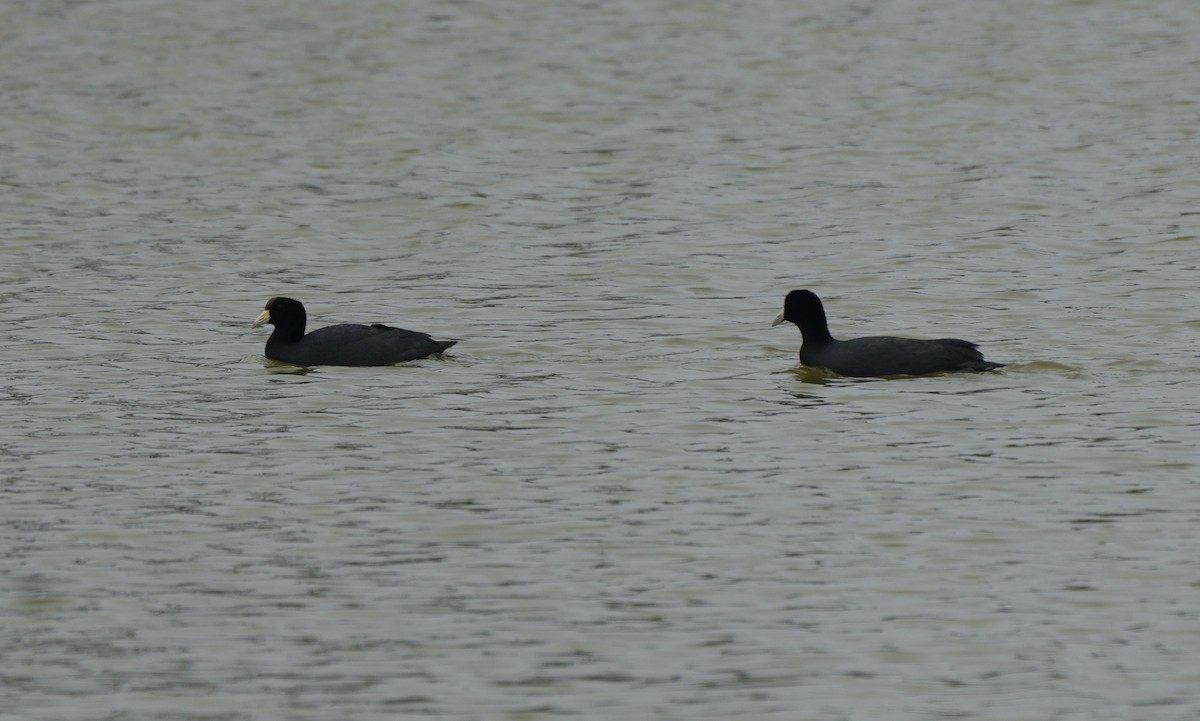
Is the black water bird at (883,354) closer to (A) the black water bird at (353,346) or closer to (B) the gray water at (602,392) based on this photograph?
(B) the gray water at (602,392)

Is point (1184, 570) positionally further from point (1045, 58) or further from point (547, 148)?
point (1045, 58)

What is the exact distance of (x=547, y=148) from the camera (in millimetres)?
30969

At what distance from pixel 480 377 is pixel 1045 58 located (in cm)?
2171

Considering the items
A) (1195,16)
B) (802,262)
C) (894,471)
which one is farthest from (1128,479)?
(1195,16)

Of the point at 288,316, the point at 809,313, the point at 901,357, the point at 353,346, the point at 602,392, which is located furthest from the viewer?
the point at 288,316

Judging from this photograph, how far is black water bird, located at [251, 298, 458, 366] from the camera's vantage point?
58.9 feet

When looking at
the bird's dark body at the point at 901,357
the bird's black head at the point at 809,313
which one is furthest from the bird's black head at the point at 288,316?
the bird's dark body at the point at 901,357

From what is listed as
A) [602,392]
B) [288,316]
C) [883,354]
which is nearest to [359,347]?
[288,316]

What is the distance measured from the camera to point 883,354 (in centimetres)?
1739

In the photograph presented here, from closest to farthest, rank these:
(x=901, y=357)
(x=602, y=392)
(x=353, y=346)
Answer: (x=602, y=392), (x=901, y=357), (x=353, y=346)

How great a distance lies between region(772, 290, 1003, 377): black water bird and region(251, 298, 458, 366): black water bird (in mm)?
3317

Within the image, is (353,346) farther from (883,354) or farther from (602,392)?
(883,354)

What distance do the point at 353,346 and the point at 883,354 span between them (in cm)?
469

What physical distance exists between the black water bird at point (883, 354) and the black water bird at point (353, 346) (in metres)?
3.32
